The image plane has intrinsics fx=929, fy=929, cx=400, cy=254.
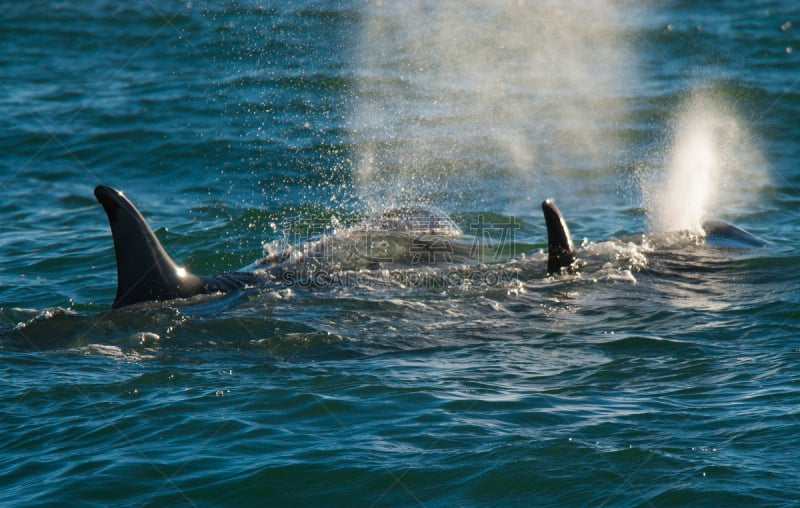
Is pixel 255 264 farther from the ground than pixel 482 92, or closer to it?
closer to it

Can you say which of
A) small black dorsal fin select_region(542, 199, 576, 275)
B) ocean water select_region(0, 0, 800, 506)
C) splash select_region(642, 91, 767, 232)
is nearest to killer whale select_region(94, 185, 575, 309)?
small black dorsal fin select_region(542, 199, 576, 275)

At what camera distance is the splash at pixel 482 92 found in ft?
52.2

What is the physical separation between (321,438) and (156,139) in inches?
455

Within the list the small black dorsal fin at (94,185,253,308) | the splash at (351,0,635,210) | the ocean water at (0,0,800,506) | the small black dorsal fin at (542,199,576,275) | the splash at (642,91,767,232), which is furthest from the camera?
the splash at (351,0,635,210)

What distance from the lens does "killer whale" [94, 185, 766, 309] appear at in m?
8.12

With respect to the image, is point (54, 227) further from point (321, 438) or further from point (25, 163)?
point (321, 438)

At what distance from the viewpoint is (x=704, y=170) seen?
16328 millimetres

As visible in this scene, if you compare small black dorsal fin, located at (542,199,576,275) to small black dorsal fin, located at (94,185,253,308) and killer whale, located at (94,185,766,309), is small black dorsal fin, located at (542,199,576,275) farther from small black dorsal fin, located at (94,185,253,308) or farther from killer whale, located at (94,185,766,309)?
small black dorsal fin, located at (94,185,253,308)

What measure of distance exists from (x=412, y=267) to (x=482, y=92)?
10.3 meters

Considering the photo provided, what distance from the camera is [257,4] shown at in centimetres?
2241

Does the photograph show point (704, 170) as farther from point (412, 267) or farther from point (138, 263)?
point (138, 263)

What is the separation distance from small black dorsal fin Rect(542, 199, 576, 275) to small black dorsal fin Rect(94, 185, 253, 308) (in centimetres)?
349

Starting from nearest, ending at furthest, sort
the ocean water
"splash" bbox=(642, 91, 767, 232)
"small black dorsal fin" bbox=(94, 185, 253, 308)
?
the ocean water
"small black dorsal fin" bbox=(94, 185, 253, 308)
"splash" bbox=(642, 91, 767, 232)

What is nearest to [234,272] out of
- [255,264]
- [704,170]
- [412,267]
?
[255,264]
